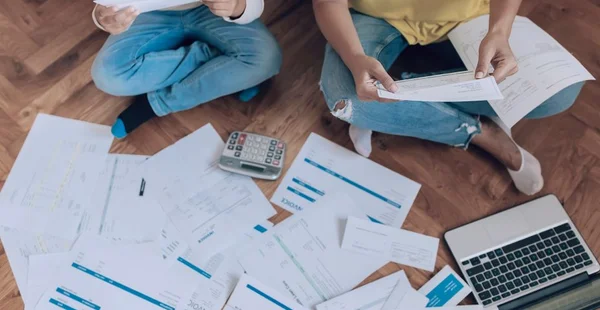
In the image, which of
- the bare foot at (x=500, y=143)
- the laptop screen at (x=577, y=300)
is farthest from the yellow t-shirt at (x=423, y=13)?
the laptop screen at (x=577, y=300)

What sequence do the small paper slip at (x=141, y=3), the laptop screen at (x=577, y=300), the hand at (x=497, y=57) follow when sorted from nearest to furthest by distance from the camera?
the small paper slip at (x=141, y=3)
the hand at (x=497, y=57)
the laptop screen at (x=577, y=300)

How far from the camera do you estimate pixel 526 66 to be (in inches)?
39.1

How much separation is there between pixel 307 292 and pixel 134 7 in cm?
59

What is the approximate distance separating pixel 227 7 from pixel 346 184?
0.43 metres

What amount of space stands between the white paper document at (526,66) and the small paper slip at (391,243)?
289mm

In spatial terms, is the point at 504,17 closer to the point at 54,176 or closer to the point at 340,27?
the point at 340,27

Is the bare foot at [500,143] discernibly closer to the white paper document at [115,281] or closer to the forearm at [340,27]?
the forearm at [340,27]

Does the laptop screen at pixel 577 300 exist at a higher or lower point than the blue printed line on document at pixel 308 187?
lower

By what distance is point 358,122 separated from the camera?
1.08m

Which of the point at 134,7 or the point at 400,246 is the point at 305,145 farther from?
the point at 134,7

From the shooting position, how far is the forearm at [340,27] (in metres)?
0.98

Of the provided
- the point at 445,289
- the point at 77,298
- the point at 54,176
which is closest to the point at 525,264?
the point at 445,289

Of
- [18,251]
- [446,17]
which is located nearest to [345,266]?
[446,17]

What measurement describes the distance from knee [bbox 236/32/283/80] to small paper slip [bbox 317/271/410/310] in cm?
49
